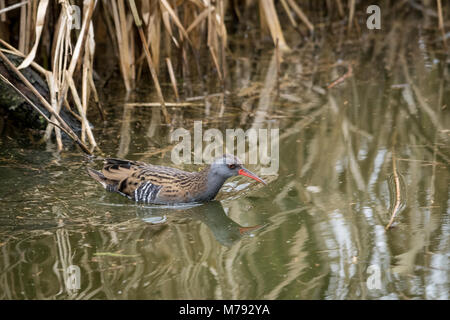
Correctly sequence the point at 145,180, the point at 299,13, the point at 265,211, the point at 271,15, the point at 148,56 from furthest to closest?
the point at 299,13
the point at 271,15
the point at 148,56
the point at 145,180
the point at 265,211

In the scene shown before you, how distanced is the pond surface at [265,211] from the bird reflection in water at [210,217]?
1cm

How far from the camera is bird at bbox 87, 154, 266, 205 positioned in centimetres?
489

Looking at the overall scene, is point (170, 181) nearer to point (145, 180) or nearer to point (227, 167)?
point (145, 180)

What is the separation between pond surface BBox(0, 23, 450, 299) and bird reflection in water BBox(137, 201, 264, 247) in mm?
15

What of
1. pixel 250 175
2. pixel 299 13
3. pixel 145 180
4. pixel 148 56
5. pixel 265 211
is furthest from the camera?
pixel 299 13

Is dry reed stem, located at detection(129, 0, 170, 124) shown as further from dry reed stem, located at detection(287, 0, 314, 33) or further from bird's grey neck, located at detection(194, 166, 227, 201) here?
dry reed stem, located at detection(287, 0, 314, 33)

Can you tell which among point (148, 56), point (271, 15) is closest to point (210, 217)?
point (148, 56)

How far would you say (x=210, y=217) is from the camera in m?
4.69

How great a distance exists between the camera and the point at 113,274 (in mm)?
3764

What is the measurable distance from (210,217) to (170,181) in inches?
18.7

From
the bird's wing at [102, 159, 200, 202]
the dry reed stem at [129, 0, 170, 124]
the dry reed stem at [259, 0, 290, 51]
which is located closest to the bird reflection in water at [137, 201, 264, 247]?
the bird's wing at [102, 159, 200, 202]

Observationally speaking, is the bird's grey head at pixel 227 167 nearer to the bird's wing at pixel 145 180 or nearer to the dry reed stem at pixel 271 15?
the bird's wing at pixel 145 180

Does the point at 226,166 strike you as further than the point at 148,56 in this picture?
No
